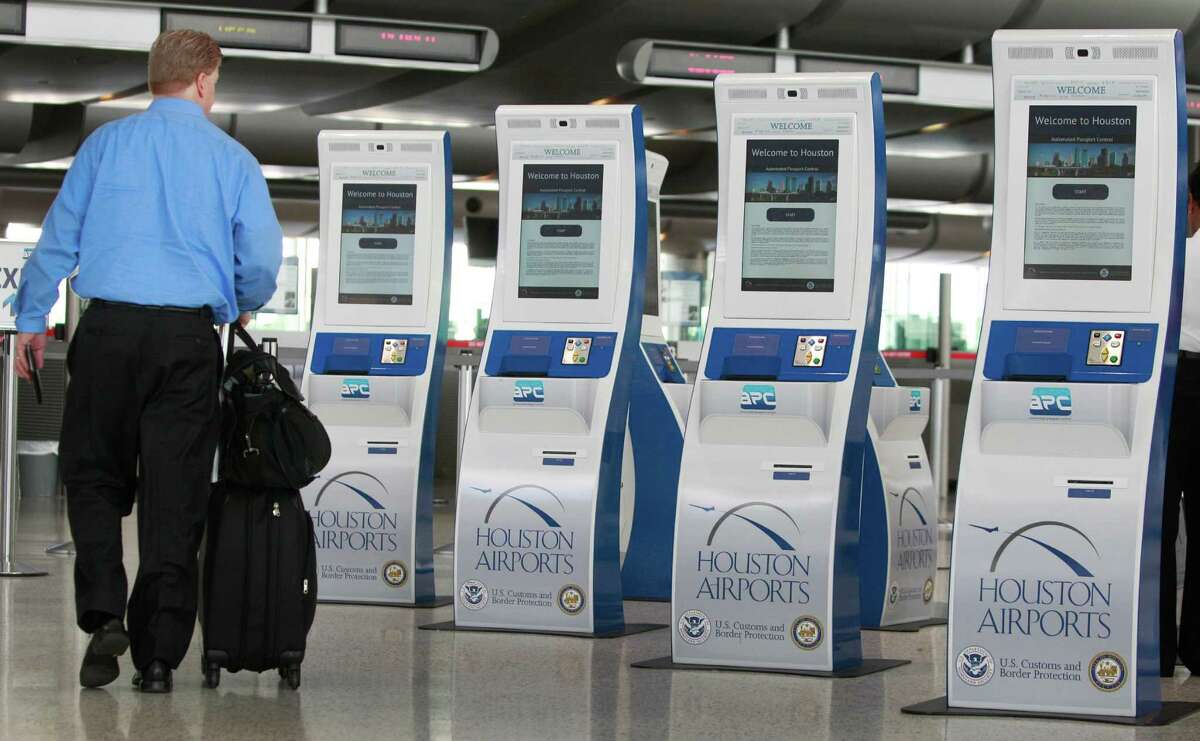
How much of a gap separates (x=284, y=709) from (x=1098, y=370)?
219 centimetres

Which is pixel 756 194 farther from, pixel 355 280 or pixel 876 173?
pixel 355 280

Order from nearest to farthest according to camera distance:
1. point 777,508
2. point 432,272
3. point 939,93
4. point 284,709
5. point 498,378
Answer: point 284,709 → point 777,508 → point 498,378 → point 432,272 → point 939,93

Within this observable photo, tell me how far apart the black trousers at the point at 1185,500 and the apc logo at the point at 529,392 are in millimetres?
1998

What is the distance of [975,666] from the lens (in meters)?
4.32

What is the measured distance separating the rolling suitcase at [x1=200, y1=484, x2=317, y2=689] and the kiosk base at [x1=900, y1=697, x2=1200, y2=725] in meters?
1.58

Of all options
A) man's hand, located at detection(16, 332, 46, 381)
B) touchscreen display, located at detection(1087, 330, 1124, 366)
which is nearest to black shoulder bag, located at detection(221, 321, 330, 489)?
man's hand, located at detection(16, 332, 46, 381)

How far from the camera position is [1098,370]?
14.3 feet

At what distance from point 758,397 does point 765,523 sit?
1.21 ft

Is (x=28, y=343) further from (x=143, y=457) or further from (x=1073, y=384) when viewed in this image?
(x=1073, y=384)

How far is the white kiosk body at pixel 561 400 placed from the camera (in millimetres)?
5699

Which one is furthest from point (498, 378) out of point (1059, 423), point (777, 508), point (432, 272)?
point (1059, 423)

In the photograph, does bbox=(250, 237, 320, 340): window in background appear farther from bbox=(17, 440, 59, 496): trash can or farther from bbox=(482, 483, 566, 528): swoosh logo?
bbox=(482, 483, 566, 528): swoosh logo

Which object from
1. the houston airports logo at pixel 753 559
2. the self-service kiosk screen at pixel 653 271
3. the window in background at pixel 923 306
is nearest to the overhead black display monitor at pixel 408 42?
the self-service kiosk screen at pixel 653 271

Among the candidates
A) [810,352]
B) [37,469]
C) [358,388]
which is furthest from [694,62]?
[37,469]
